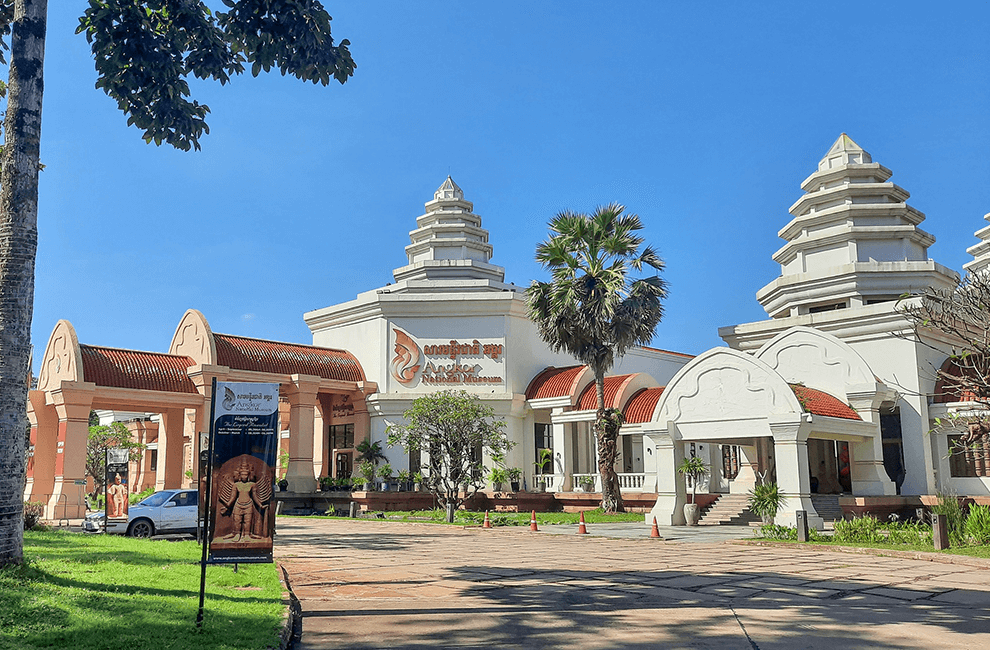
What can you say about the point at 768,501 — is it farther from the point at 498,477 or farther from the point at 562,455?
the point at 562,455

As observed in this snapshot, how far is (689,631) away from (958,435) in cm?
2284

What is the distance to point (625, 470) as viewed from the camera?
38.5 metres

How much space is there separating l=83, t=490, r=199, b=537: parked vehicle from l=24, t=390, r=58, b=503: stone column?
14852 mm

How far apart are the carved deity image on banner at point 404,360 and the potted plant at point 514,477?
654 cm

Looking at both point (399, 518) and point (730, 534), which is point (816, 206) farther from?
point (399, 518)

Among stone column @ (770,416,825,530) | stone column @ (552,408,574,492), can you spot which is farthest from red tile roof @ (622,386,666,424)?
stone column @ (770,416,825,530)

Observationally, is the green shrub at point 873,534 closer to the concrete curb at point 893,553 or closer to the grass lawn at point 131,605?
the concrete curb at point 893,553

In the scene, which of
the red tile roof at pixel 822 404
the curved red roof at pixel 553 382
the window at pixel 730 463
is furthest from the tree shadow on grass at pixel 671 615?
the window at pixel 730 463

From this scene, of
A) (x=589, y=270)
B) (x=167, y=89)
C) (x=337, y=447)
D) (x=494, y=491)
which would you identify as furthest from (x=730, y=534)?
(x=337, y=447)

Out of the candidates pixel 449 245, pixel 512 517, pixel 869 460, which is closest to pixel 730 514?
→ pixel 869 460

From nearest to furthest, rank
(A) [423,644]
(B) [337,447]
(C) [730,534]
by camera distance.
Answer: (A) [423,644], (C) [730,534], (B) [337,447]

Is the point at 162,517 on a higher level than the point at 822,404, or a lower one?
lower

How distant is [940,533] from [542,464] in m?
21.2

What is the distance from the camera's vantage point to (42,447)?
3403 cm
